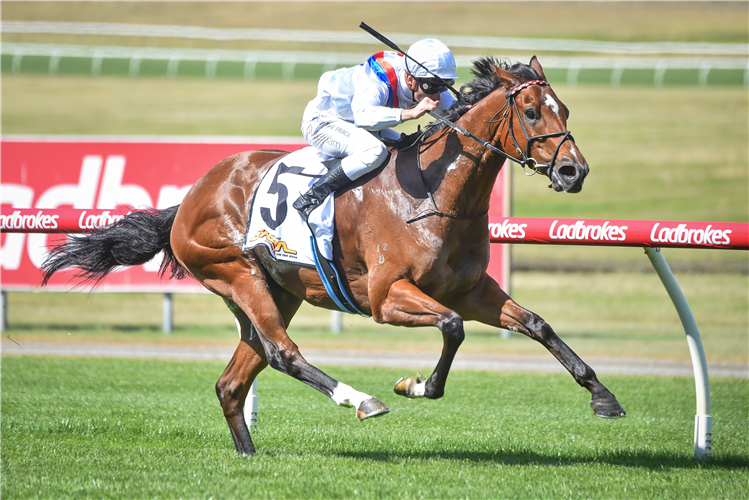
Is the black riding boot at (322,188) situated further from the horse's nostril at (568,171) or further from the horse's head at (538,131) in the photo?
the horse's nostril at (568,171)

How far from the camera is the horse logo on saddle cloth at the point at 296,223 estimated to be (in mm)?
4832

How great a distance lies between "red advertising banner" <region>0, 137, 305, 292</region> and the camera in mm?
10367

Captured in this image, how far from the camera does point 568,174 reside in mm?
4168

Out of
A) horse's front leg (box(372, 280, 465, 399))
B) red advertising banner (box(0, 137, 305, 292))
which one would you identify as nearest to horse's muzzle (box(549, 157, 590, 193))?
horse's front leg (box(372, 280, 465, 399))

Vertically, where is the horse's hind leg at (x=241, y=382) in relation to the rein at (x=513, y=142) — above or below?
below

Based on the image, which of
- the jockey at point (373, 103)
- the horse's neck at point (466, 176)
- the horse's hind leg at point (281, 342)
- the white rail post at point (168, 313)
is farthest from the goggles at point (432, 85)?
the white rail post at point (168, 313)

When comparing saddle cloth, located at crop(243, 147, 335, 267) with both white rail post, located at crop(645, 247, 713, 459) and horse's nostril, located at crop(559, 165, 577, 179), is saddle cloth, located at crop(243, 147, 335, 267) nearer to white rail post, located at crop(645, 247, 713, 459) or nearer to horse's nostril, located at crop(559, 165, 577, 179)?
horse's nostril, located at crop(559, 165, 577, 179)

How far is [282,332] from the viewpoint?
193 inches

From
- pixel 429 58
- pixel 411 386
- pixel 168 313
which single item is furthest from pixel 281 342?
pixel 168 313

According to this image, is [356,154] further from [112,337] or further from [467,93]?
[112,337]

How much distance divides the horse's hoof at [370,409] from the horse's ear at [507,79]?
1.80 metres

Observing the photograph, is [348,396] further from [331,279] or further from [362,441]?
[362,441]

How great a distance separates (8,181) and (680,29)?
3646 centimetres

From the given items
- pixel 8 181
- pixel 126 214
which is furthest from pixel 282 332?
pixel 8 181
